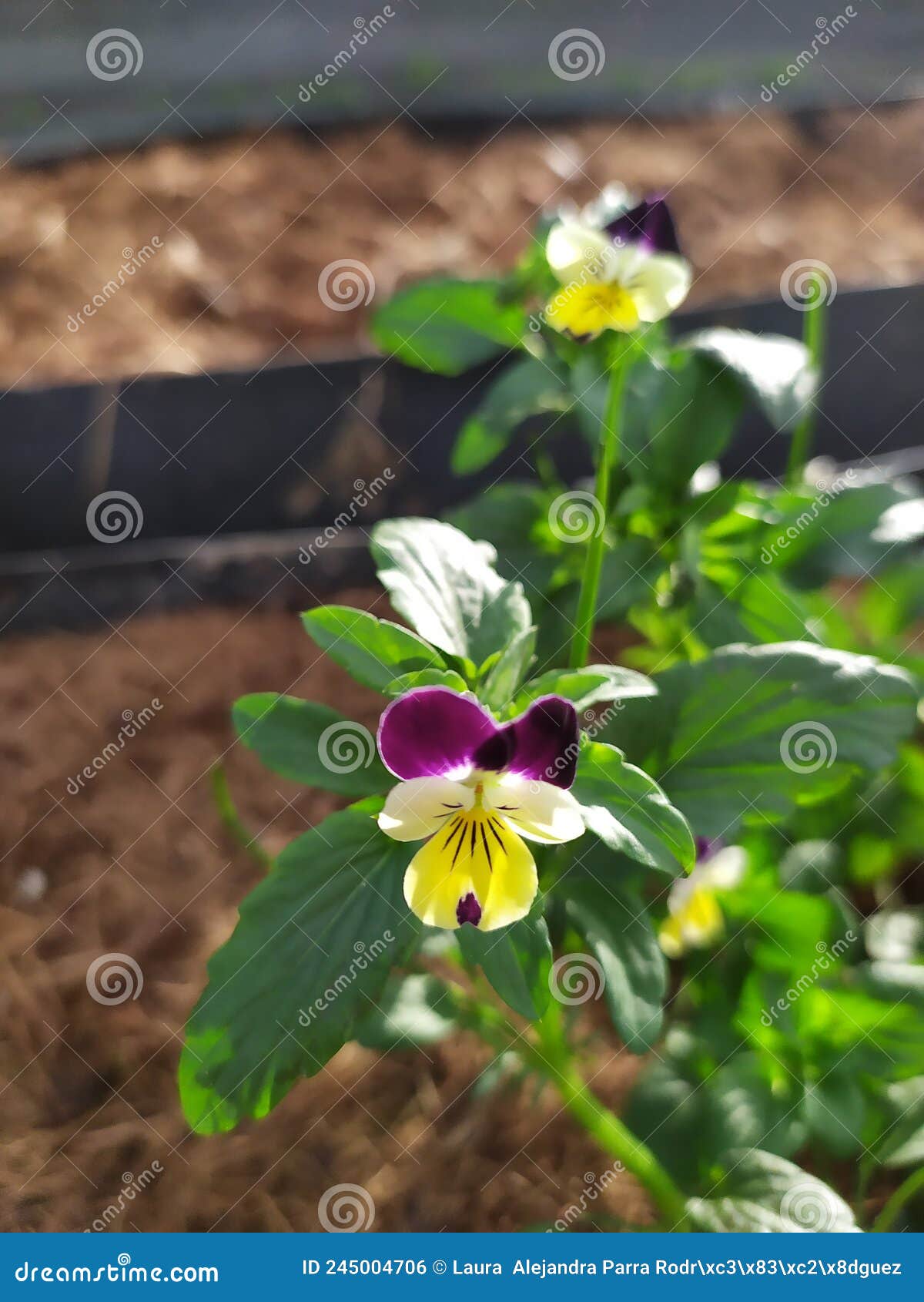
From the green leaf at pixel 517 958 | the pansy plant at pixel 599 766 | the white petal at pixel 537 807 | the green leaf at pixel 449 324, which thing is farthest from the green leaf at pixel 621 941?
the green leaf at pixel 449 324

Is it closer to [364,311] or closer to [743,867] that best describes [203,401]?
[364,311]

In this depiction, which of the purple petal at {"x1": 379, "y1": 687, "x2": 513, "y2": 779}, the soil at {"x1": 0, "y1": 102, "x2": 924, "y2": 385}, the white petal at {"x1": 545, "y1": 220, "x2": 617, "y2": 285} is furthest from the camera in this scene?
the soil at {"x1": 0, "y1": 102, "x2": 924, "y2": 385}

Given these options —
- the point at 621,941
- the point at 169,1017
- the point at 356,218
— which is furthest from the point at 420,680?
the point at 356,218

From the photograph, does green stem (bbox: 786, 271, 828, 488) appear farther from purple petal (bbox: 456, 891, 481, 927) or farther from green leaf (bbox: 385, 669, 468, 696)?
purple petal (bbox: 456, 891, 481, 927)

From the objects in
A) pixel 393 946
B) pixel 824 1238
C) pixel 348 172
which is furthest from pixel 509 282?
pixel 348 172

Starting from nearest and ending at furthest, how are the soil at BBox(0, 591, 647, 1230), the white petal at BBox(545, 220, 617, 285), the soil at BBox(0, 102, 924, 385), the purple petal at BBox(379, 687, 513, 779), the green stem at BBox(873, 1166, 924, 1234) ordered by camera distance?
the purple petal at BBox(379, 687, 513, 779)
the white petal at BBox(545, 220, 617, 285)
the green stem at BBox(873, 1166, 924, 1234)
the soil at BBox(0, 591, 647, 1230)
the soil at BBox(0, 102, 924, 385)

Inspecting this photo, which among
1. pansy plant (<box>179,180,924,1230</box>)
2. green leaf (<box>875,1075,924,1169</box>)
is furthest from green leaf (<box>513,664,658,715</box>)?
green leaf (<box>875,1075,924,1169</box>)

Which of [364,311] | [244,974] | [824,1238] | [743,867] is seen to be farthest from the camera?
[364,311]
